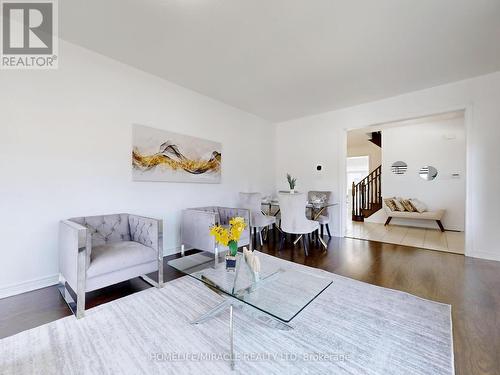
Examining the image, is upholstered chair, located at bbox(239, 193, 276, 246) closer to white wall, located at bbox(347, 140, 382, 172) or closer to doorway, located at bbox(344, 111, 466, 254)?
doorway, located at bbox(344, 111, 466, 254)

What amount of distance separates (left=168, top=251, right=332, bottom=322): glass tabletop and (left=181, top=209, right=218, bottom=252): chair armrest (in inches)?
32.1

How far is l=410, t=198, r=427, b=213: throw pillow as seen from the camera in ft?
19.2

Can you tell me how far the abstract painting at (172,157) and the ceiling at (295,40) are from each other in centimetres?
94

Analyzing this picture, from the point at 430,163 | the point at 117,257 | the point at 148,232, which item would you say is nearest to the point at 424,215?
the point at 430,163

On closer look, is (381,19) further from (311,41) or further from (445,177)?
(445,177)

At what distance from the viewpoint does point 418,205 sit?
5.96m

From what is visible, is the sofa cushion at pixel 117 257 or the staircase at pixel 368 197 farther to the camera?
the staircase at pixel 368 197

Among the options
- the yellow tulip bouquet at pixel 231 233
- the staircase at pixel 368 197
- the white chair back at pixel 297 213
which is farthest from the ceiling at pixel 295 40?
the staircase at pixel 368 197

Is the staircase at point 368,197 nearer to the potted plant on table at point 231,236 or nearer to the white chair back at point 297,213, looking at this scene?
the white chair back at point 297,213

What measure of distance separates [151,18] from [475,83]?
15.2 ft

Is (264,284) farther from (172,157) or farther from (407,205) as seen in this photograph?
(407,205)

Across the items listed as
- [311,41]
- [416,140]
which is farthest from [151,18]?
[416,140]

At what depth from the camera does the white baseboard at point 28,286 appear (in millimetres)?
2158

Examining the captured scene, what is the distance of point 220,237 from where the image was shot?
1.75 m
